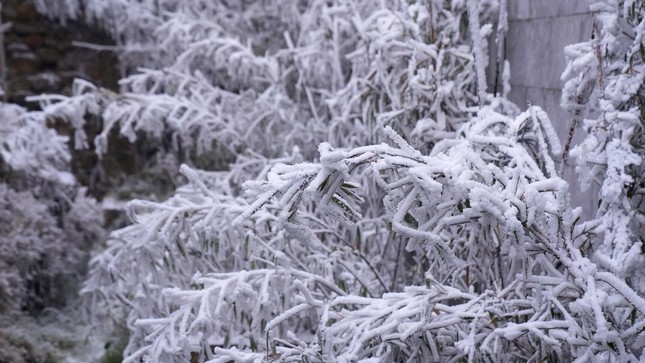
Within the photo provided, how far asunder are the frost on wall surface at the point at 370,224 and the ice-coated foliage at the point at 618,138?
7 cm

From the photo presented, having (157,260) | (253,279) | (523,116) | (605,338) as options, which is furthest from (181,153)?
(605,338)

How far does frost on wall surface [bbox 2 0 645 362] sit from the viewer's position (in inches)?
63.2

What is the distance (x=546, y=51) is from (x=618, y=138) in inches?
29.7

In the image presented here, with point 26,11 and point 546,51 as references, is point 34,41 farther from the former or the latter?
point 546,51

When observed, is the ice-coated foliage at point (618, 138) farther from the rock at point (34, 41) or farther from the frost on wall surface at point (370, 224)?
the rock at point (34, 41)

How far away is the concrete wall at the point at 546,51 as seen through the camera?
2.27 meters

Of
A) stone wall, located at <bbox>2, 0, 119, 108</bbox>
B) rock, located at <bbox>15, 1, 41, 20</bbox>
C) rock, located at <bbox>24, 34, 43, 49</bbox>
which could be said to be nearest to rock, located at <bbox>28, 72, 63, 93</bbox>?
stone wall, located at <bbox>2, 0, 119, 108</bbox>

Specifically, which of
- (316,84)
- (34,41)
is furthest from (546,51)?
(34,41)

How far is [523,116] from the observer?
2.05 metres

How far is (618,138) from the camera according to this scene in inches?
71.6

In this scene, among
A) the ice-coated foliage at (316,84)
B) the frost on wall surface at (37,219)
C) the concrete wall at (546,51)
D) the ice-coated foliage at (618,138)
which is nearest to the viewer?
the ice-coated foliage at (618,138)

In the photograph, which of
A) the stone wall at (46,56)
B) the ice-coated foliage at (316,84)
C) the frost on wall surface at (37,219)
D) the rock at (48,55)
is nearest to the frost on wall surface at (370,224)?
the ice-coated foliage at (316,84)

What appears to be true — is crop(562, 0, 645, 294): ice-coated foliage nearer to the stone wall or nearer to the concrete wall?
the concrete wall

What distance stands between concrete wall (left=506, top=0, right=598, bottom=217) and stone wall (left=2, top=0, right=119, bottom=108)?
4.76 meters
